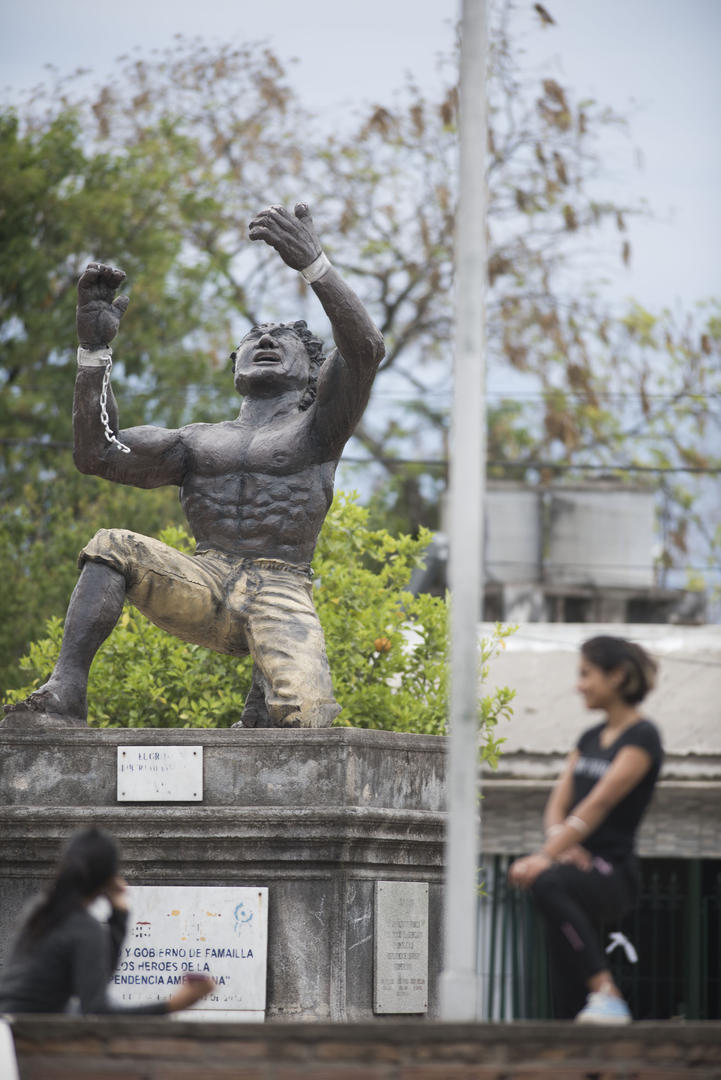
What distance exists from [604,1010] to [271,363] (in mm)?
3805

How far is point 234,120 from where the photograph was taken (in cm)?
2244

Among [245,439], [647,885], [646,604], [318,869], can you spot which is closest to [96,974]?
[318,869]

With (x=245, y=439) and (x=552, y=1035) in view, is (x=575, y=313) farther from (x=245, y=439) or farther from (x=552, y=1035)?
(x=552, y=1035)

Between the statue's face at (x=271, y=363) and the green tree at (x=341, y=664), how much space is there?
2.31 meters

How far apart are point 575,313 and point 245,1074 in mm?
18471

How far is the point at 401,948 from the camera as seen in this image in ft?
22.3

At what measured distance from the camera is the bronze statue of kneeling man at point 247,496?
6.84 metres

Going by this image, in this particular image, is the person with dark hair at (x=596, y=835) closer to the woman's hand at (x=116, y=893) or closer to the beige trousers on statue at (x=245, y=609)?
the woman's hand at (x=116, y=893)

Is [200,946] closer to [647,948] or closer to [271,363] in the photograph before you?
[271,363]

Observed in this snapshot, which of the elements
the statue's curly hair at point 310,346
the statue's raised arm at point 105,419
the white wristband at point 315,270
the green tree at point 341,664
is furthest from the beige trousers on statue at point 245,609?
the green tree at point 341,664

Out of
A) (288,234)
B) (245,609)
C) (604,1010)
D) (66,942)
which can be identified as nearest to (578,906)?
(604,1010)

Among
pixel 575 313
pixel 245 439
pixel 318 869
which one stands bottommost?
pixel 318 869

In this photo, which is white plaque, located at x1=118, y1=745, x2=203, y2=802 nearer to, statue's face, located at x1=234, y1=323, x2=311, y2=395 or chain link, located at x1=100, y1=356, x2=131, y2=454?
chain link, located at x1=100, y1=356, x2=131, y2=454

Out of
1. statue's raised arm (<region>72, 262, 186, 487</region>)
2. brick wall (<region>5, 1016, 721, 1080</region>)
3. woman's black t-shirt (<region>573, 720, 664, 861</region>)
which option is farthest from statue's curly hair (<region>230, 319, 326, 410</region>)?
brick wall (<region>5, 1016, 721, 1080</region>)
